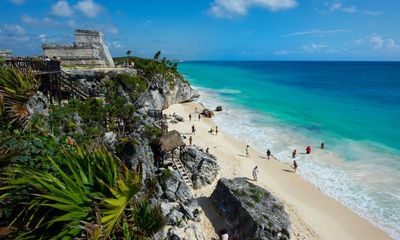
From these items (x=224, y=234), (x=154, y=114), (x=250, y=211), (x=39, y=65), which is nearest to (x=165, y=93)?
(x=154, y=114)

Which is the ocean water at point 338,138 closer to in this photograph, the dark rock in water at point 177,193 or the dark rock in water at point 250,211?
the dark rock in water at point 250,211

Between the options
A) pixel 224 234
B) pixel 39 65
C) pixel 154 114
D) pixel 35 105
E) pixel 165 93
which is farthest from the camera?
pixel 165 93

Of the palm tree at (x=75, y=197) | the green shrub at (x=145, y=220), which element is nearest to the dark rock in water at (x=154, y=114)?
the green shrub at (x=145, y=220)

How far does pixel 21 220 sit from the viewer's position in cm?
508

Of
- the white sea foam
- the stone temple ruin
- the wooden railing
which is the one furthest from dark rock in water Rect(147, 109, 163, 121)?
the wooden railing

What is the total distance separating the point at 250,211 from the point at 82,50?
21.1m

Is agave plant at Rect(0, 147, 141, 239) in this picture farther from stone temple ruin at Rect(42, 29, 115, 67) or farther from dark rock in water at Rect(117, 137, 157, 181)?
stone temple ruin at Rect(42, 29, 115, 67)

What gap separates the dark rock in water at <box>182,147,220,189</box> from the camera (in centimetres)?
1742

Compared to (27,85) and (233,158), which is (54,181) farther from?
(233,158)

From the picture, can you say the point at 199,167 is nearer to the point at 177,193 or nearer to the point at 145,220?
the point at 177,193

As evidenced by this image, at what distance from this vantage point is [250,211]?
1298cm

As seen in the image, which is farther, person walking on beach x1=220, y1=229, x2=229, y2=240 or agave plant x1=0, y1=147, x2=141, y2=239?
person walking on beach x1=220, y1=229, x2=229, y2=240

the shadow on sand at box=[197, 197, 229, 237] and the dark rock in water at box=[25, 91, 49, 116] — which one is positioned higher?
the dark rock in water at box=[25, 91, 49, 116]

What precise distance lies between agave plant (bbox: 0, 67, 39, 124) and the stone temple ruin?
15.3 metres
